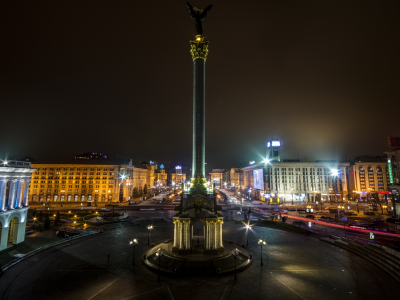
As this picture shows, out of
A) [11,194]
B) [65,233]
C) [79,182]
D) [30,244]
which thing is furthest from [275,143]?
[11,194]

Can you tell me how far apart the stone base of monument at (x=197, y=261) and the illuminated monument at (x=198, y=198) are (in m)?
0.89

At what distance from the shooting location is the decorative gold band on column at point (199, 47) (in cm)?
4119

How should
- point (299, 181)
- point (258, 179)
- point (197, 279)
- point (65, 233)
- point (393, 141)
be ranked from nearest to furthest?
point (197, 279)
point (65, 233)
point (393, 141)
point (299, 181)
point (258, 179)

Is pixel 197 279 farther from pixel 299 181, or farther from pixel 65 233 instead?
pixel 299 181

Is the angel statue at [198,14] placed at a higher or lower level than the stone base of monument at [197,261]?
higher

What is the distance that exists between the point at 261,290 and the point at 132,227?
38.2 m

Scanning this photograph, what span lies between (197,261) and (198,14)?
140ft

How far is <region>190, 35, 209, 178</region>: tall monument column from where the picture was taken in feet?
126

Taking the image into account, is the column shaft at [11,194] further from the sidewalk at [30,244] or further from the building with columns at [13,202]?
the sidewalk at [30,244]

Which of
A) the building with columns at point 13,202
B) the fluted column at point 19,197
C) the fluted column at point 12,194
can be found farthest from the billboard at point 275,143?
the fluted column at point 12,194

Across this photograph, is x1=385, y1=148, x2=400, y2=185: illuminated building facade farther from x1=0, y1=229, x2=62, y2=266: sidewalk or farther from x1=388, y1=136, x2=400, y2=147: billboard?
x1=0, y1=229, x2=62, y2=266: sidewalk

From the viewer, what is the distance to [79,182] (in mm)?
109250

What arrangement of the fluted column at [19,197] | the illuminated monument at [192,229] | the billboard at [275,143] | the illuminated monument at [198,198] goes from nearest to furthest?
the illuminated monument at [192,229] < the illuminated monument at [198,198] < the fluted column at [19,197] < the billboard at [275,143]

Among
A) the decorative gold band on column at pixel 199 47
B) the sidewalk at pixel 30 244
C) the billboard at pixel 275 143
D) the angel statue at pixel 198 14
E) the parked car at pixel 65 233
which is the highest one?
the angel statue at pixel 198 14
